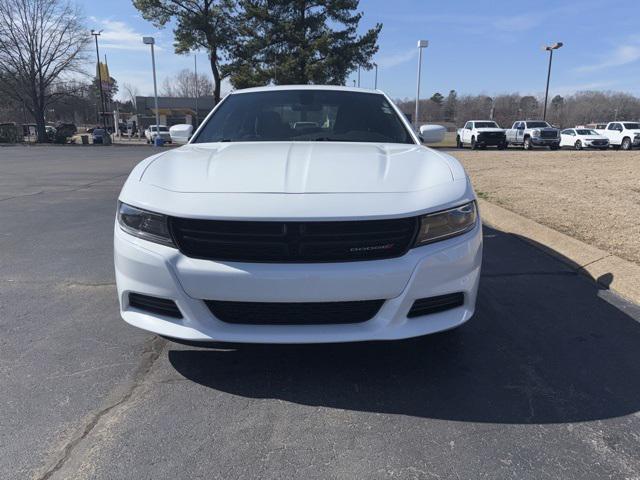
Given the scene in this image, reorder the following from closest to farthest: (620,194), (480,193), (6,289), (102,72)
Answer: (6,289) < (620,194) < (480,193) < (102,72)

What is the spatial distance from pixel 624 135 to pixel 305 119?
33.8 m

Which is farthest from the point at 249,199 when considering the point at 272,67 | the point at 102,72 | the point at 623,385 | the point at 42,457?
the point at 102,72

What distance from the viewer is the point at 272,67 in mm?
34656

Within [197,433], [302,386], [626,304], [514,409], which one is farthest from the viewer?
[626,304]

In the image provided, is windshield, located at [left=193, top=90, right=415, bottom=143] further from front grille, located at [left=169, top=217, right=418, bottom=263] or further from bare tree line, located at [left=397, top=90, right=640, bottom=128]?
bare tree line, located at [left=397, top=90, right=640, bottom=128]

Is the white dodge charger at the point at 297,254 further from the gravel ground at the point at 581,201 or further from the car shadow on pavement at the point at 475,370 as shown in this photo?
the gravel ground at the point at 581,201

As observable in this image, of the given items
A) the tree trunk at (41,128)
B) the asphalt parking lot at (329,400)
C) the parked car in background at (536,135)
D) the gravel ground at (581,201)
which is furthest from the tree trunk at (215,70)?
the asphalt parking lot at (329,400)

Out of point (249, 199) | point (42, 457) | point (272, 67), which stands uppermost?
point (272, 67)

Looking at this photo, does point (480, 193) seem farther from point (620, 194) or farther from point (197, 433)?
point (197, 433)

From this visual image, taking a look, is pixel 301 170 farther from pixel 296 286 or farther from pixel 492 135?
pixel 492 135

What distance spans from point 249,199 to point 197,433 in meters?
1.13

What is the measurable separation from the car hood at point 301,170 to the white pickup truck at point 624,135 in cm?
3354

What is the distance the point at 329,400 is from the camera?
2.52 meters

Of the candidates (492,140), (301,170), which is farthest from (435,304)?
(492,140)
